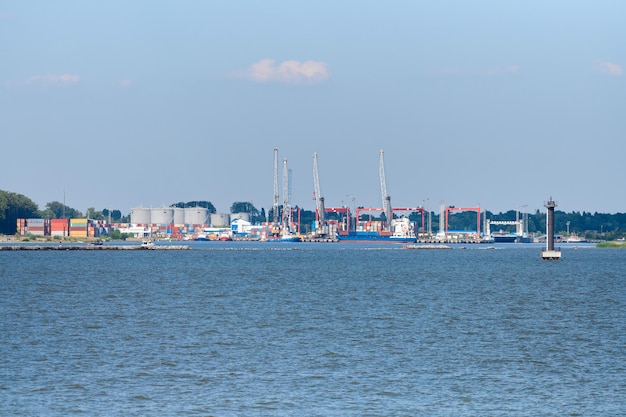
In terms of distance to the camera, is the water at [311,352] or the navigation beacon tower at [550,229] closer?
the water at [311,352]

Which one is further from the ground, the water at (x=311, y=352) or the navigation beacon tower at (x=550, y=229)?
the navigation beacon tower at (x=550, y=229)

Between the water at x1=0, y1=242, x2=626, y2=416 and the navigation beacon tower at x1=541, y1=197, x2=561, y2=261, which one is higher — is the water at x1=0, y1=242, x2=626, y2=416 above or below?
below

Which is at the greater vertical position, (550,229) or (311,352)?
(550,229)

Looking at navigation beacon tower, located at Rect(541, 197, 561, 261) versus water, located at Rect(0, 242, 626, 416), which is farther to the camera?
navigation beacon tower, located at Rect(541, 197, 561, 261)

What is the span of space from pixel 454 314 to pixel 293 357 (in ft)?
58.4

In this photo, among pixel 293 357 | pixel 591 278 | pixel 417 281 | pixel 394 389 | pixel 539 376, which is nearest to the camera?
pixel 394 389

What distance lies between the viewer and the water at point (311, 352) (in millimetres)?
26062

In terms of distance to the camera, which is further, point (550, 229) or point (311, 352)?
point (550, 229)

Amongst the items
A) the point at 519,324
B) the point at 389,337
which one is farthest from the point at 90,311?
the point at 519,324

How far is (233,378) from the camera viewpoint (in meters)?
29.6

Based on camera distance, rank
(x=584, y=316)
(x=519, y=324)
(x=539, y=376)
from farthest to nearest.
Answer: (x=584, y=316), (x=519, y=324), (x=539, y=376)

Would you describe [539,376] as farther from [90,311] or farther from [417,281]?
[417,281]

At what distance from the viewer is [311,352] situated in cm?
3522

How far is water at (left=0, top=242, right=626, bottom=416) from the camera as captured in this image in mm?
26062
